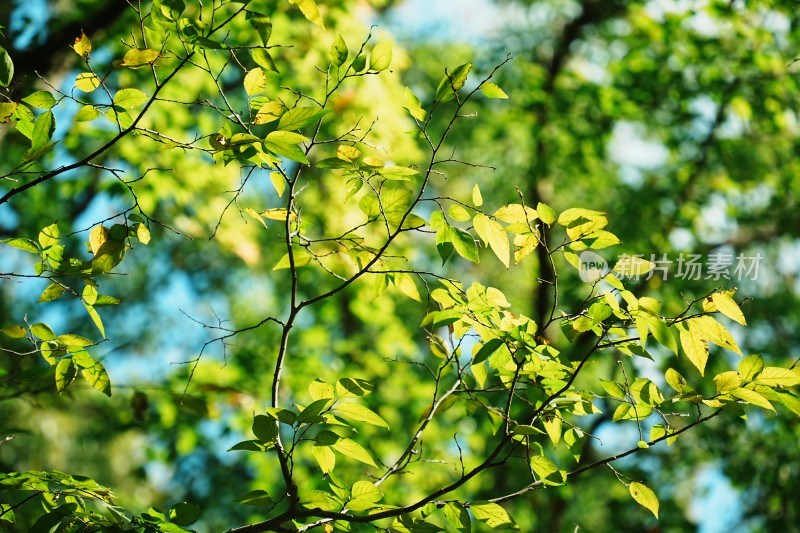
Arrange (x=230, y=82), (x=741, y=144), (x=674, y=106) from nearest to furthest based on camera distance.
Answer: (x=674, y=106) → (x=741, y=144) → (x=230, y=82)

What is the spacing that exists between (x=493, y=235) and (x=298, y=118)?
357 millimetres

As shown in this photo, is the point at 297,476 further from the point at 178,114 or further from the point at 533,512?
the point at 178,114

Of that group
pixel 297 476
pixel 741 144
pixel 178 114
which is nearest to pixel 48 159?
pixel 178 114

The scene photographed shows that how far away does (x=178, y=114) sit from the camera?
161 inches

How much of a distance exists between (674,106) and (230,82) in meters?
4.00

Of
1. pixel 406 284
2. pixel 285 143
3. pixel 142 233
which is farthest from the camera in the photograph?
pixel 406 284

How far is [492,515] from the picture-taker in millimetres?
1140

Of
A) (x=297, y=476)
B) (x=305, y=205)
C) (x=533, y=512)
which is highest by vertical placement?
(x=305, y=205)

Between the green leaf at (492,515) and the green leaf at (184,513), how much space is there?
0.46 m

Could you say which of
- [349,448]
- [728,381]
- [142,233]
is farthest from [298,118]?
[728,381]

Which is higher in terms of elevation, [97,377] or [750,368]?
[97,377]

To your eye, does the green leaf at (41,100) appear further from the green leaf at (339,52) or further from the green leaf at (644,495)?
the green leaf at (644,495)

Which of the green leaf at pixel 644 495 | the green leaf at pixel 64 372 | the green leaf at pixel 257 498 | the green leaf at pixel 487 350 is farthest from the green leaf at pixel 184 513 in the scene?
the green leaf at pixel 644 495

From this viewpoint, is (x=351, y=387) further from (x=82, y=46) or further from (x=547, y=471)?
(x=82, y=46)
